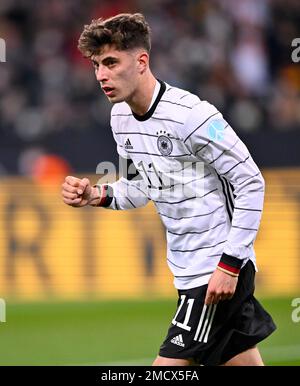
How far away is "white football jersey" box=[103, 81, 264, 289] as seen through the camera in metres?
5.29

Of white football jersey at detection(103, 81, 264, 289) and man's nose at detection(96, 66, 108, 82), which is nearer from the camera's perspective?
white football jersey at detection(103, 81, 264, 289)

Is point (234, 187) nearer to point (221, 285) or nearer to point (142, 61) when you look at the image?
point (221, 285)

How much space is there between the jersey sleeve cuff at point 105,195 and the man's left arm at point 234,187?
0.87m

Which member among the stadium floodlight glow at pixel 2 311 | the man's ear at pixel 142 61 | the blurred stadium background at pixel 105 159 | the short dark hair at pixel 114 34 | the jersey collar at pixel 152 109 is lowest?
the stadium floodlight glow at pixel 2 311

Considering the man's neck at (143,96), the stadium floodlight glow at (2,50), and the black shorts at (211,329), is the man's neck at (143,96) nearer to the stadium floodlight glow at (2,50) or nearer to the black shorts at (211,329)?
the black shorts at (211,329)

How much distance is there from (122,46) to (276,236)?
21.0 ft

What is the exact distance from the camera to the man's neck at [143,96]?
5.52 meters

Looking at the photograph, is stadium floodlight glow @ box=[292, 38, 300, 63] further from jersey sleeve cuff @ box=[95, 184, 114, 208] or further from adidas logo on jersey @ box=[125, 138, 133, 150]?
adidas logo on jersey @ box=[125, 138, 133, 150]

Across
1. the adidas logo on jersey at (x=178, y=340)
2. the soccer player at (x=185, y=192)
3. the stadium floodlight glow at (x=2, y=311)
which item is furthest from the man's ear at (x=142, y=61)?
the stadium floodlight glow at (x=2, y=311)

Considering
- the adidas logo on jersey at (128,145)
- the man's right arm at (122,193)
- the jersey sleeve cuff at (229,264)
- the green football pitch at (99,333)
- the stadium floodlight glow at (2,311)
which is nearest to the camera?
the jersey sleeve cuff at (229,264)

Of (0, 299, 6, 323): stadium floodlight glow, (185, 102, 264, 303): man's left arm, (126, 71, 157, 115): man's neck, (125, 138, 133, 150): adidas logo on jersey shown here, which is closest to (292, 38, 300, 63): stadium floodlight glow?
(0, 299, 6, 323): stadium floodlight glow

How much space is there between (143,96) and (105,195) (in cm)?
75

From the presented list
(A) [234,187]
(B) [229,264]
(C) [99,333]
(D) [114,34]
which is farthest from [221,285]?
(C) [99,333]

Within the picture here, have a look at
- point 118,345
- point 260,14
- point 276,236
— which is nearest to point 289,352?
point 118,345
